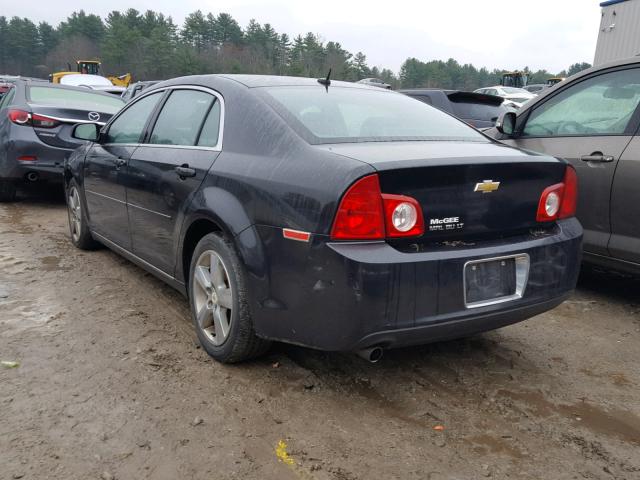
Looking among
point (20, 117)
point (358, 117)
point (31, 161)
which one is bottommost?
point (31, 161)

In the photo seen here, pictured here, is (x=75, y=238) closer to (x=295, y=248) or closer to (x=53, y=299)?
(x=53, y=299)

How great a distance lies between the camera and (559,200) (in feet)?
9.73

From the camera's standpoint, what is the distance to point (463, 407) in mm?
2695

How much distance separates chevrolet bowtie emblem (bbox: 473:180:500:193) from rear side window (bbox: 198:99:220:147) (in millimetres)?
1433

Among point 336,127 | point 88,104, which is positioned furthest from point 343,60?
point 336,127

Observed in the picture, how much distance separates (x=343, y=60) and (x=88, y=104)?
72518 millimetres

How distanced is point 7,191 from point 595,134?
6.99 m

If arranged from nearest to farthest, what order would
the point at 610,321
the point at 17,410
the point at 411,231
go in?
the point at 411,231 → the point at 17,410 → the point at 610,321

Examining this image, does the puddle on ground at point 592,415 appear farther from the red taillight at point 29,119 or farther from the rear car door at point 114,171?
the red taillight at point 29,119

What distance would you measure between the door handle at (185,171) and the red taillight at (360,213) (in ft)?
3.87

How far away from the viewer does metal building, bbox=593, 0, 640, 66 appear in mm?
14172

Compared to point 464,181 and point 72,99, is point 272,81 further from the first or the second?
point 72,99

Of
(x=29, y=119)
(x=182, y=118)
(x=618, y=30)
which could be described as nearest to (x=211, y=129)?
(x=182, y=118)

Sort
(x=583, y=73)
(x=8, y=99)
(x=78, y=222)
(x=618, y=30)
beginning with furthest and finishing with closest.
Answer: (x=618, y=30) < (x=8, y=99) < (x=78, y=222) < (x=583, y=73)
